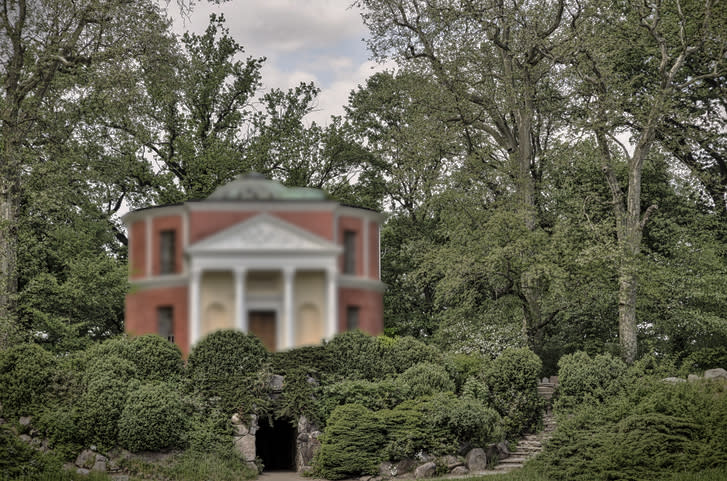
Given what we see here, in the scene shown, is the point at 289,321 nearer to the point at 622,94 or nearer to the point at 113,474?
the point at 113,474

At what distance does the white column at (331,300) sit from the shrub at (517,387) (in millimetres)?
5023

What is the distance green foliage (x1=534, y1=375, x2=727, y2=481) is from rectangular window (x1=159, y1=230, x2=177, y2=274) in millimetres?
8380

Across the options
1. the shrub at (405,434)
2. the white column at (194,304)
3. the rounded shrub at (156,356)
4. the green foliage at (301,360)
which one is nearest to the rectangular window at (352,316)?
the green foliage at (301,360)

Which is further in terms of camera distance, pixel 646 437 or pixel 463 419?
pixel 463 419

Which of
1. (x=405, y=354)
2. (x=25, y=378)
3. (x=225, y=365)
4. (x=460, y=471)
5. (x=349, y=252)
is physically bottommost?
(x=460, y=471)

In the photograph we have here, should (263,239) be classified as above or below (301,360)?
above

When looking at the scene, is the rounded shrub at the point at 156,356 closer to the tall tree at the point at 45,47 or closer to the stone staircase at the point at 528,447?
the tall tree at the point at 45,47

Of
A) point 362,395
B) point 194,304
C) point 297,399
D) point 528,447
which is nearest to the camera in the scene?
point 194,304

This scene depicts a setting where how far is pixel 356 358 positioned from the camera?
2033 centimetres

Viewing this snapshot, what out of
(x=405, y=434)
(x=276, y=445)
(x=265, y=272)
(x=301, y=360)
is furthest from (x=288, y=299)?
(x=276, y=445)

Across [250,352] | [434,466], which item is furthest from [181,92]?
[434,466]

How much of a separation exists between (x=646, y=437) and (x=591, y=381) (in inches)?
170

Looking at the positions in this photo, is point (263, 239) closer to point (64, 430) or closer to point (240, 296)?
point (240, 296)

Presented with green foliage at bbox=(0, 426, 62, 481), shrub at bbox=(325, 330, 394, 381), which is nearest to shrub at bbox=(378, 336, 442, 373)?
shrub at bbox=(325, 330, 394, 381)
